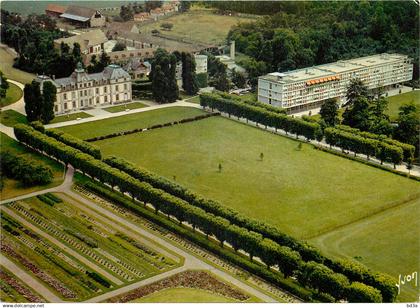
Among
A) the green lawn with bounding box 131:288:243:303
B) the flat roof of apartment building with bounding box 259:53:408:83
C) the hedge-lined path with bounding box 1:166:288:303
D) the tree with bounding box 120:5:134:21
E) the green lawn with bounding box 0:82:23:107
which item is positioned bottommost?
the hedge-lined path with bounding box 1:166:288:303

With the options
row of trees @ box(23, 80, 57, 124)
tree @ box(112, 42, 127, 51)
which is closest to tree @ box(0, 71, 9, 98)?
row of trees @ box(23, 80, 57, 124)

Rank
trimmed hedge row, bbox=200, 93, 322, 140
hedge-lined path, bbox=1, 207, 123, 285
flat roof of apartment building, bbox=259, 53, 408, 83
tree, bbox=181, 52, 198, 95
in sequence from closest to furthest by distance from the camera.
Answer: hedge-lined path, bbox=1, 207, 123, 285 < trimmed hedge row, bbox=200, 93, 322, 140 < flat roof of apartment building, bbox=259, 53, 408, 83 < tree, bbox=181, 52, 198, 95

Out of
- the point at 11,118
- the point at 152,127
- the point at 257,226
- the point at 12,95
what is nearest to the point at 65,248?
the point at 257,226

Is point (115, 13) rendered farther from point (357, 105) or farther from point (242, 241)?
point (242, 241)

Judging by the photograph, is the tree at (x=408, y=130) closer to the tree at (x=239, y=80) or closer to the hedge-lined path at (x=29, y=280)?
the tree at (x=239, y=80)

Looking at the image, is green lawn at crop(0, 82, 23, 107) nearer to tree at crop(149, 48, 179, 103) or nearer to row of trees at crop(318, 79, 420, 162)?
tree at crop(149, 48, 179, 103)

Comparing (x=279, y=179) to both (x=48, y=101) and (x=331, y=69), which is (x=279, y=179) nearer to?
(x=48, y=101)
